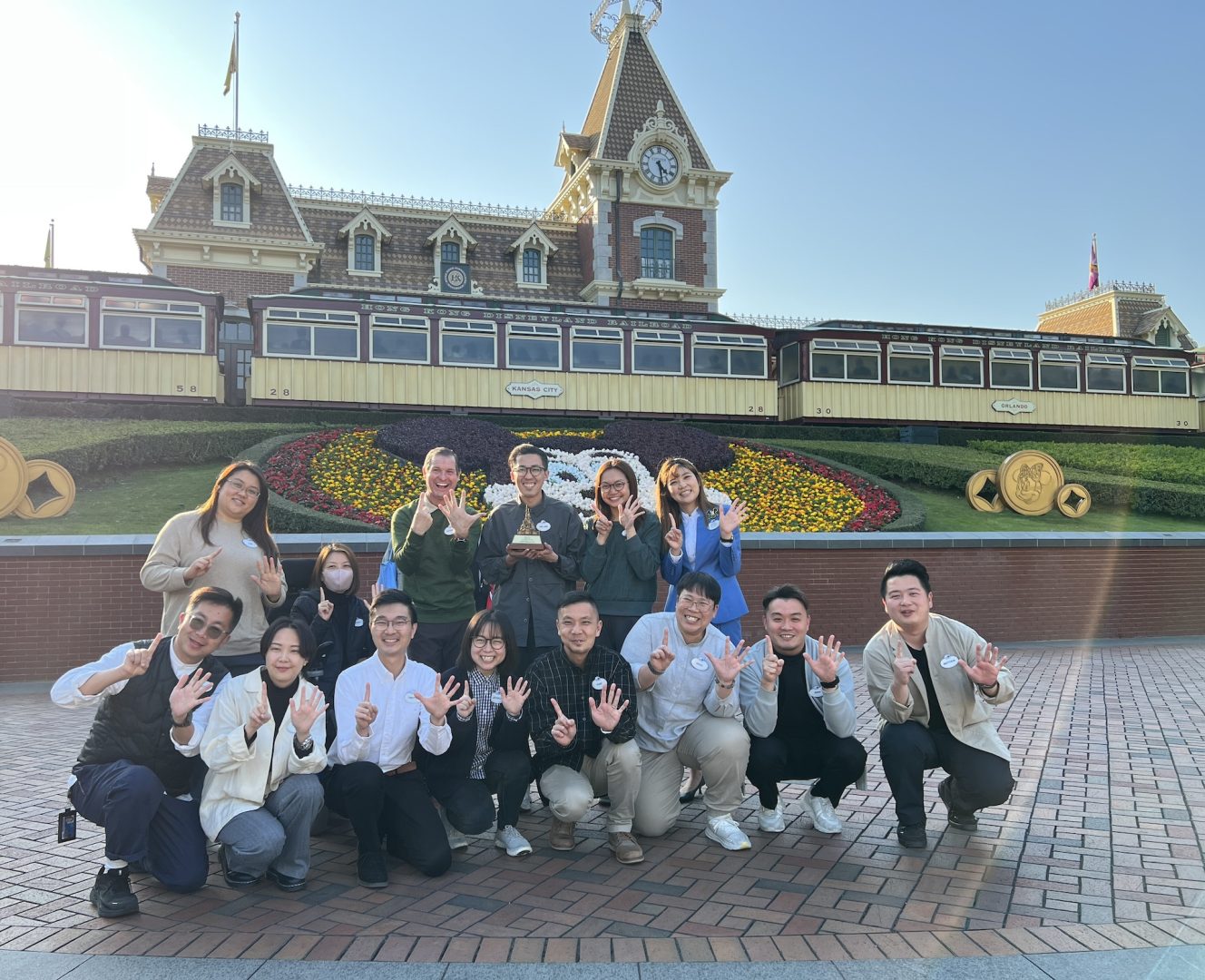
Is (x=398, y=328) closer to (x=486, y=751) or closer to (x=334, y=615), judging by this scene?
(x=334, y=615)

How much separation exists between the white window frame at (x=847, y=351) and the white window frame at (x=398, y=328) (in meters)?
9.23

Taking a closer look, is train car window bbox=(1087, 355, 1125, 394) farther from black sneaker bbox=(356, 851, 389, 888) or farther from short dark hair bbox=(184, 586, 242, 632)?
short dark hair bbox=(184, 586, 242, 632)

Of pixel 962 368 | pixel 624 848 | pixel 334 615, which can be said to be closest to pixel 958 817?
pixel 624 848

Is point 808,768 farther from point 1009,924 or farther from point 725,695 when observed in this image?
point 1009,924

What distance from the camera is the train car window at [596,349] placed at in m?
20.4

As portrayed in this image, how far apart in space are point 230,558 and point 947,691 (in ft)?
12.6

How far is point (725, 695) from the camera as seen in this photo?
4715mm

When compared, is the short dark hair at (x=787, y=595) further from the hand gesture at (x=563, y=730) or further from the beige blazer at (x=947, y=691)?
the hand gesture at (x=563, y=730)

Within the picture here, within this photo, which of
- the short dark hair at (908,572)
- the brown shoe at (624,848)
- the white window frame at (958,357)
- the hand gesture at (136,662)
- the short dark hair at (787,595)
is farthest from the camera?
the white window frame at (958,357)

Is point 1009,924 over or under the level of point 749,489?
under

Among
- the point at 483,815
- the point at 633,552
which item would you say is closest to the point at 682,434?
the point at 633,552

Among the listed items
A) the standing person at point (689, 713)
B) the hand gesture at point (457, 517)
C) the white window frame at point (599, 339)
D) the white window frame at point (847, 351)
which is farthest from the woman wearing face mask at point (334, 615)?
the white window frame at point (847, 351)

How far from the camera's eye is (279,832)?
396cm

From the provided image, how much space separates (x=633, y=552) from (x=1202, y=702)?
19.5 ft
